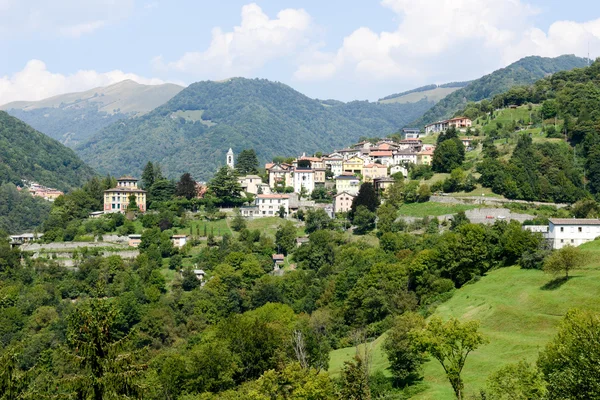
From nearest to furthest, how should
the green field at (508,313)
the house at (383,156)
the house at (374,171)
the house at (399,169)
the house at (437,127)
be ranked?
the green field at (508,313), the house at (399,169), the house at (374,171), the house at (383,156), the house at (437,127)

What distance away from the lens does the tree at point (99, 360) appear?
1490cm

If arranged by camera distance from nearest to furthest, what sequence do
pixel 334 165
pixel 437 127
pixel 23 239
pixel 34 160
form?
pixel 23 239 → pixel 334 165 → pixel 437 127 → pixel 34 160

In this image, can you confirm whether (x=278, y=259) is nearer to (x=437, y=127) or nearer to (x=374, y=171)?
(x=374, y=171)

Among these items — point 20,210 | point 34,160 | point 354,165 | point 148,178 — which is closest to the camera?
point 148,178

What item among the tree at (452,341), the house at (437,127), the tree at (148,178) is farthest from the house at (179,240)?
the house at (437,127)

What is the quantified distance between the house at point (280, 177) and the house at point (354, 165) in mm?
8204

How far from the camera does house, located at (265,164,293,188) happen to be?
9531cm

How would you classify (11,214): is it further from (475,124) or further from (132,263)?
(475,124)

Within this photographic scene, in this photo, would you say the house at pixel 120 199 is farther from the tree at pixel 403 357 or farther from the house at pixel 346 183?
the tree at pixel 403 357

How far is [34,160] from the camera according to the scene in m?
182

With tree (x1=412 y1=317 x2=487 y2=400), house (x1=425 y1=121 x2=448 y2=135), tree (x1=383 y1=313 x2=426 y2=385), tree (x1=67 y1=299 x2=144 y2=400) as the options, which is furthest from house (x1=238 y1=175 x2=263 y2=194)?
tree (x1=67 y1=299 x2=144 y2=400)

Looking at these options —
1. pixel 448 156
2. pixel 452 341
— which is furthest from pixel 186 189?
pixel 452 341

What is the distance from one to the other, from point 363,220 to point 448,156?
17697mm

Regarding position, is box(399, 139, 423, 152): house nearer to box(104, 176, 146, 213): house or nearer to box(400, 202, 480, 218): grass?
box(400, 202, 480, 218): grass
